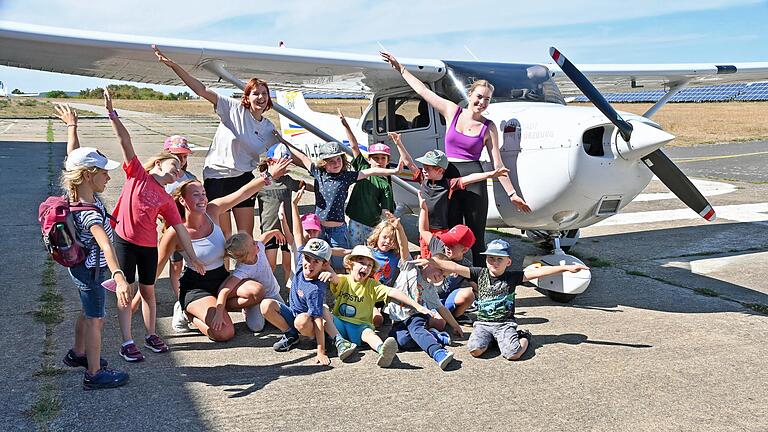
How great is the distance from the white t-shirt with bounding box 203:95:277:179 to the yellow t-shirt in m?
1.49

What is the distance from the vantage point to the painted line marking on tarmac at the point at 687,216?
9578 millimetres

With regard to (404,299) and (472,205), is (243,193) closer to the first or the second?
(404,299)

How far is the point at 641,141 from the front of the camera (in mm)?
5133

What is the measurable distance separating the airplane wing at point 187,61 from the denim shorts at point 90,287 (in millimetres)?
2990

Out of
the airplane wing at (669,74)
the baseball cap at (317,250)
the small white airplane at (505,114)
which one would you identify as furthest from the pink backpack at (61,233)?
the airplane wing at (669,74)

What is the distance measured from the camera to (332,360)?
14.4 feet

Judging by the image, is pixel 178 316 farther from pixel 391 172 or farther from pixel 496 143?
pixel 496 143

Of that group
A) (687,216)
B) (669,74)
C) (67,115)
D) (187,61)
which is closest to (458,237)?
(67,115)

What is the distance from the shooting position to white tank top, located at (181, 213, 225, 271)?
482 centimetres

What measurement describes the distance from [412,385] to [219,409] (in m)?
1.08

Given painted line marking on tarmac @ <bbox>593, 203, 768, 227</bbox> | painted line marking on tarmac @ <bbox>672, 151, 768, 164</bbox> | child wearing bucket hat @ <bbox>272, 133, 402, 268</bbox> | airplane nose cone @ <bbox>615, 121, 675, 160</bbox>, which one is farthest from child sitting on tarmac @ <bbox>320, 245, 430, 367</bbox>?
painted line marking on tarmac @ <bbox>672, 151, 768, 164</bbox>

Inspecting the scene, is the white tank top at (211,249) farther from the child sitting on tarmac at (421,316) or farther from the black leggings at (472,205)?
the black leggings at (472,205)

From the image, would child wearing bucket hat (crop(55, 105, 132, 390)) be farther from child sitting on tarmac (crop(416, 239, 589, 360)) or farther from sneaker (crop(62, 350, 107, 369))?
child sitting on tarmac (crop(416, 239, 589, 360))

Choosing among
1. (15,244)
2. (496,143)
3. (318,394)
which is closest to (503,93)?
(496,143)
